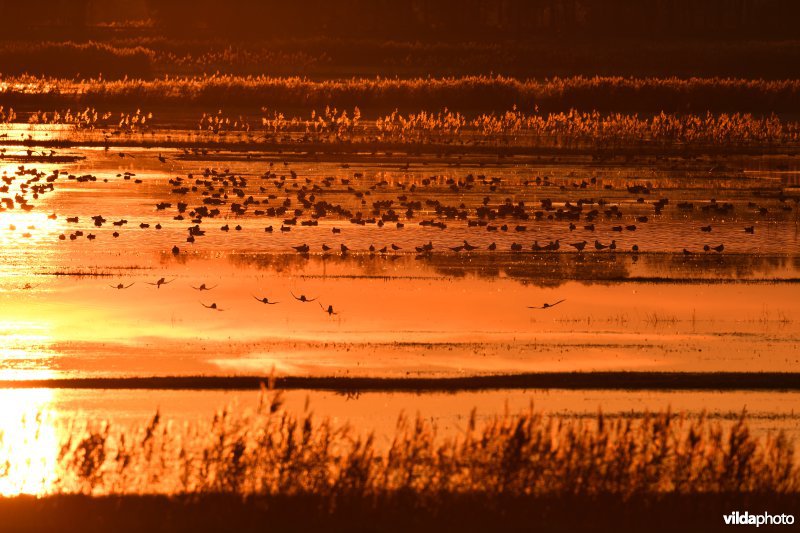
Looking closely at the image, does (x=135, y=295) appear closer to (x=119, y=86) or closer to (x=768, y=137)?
(x=768, y=137)

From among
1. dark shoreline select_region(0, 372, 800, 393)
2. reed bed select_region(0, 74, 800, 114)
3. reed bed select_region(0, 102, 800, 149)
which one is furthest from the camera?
reed bed select_region(0, 74, 800, 114)

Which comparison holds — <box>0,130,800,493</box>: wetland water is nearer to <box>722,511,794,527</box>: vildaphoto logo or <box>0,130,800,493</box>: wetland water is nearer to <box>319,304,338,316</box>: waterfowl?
<box>319,304,338,316</box>: waterfowl

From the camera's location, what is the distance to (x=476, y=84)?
71250mm

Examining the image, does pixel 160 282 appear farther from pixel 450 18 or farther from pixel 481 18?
pixel 481 18

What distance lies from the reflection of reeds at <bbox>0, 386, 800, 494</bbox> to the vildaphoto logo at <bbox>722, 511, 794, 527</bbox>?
0.47 meters

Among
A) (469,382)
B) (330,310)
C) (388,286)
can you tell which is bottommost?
(469,382)

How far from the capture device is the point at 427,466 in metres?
12.5

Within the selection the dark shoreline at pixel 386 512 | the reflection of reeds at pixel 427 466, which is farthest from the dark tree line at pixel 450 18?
the dark shoreline at pixel 386 512

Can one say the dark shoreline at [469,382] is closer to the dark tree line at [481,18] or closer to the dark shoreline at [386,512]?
the dark shoreline at [386,512]

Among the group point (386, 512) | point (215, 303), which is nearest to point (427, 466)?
point (386, 512)

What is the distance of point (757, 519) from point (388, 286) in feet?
39.8

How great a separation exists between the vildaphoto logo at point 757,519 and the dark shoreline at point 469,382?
4977 millimetres

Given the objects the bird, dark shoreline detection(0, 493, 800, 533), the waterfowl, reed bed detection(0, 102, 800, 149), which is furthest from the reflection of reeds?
reed bed detection(0, 102, 800, 149)

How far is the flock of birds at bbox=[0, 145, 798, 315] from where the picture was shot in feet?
96.7
